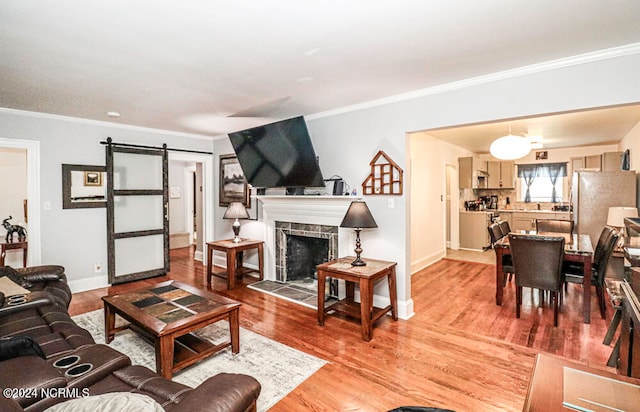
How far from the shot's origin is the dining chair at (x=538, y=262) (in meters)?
3.14

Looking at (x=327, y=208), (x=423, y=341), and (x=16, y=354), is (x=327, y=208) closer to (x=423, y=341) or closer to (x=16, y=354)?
(x=423, y=341)

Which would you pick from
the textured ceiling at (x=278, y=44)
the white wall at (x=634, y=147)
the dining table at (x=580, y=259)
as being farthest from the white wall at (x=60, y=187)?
the white wall at (x=634, y=147)

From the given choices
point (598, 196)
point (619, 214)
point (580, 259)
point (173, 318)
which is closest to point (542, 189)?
point (598, 196)

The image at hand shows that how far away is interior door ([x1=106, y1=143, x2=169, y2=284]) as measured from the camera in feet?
15.1

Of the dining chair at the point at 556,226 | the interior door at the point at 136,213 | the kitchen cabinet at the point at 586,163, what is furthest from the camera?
the kitchen cabinet at the point at 586,163

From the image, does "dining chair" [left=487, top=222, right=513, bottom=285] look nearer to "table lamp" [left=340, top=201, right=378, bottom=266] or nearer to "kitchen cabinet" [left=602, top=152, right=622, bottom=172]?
"table lamp" [left=340, top=201, right=378, bottom=266]

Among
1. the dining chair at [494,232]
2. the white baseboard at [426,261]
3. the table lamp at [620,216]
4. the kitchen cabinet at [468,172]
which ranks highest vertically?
the kitchen cabinet at [468,172]

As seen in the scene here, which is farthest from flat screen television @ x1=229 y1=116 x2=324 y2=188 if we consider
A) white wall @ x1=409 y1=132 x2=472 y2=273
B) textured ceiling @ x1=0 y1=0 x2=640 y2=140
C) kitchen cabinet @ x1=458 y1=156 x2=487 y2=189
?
kitchen cabinet @ x1=458 y1=156 x2=487 y2=189

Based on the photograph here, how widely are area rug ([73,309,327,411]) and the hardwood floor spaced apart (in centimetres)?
10

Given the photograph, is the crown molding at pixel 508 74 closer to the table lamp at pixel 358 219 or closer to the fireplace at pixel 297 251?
the table lamp at pixel 358 219

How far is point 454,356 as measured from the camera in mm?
2594

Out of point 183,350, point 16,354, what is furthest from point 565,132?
point 16,354

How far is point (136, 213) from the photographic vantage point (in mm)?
4859

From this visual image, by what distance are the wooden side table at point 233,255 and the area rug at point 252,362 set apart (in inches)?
51.2
